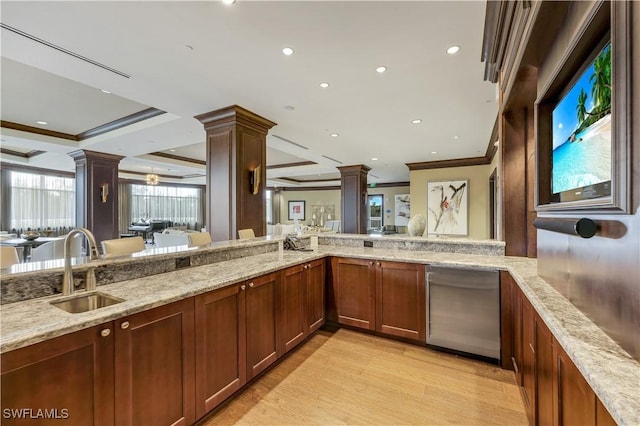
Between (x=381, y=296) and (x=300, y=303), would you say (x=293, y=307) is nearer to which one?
(x=300, y=303)

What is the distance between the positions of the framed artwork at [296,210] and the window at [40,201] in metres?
8.90

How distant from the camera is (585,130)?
1174 millimetres

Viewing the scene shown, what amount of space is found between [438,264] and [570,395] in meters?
1.57

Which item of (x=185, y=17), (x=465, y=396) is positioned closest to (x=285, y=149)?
(x=185, y=17)

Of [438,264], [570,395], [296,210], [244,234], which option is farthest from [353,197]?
[570,395]

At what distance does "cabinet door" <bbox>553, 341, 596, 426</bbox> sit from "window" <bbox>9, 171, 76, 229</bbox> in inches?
411

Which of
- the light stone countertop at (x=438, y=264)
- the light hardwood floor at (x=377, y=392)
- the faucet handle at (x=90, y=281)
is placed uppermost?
the faucet handle at (x=90, y=281)

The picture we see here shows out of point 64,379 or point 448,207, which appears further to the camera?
point 448,207

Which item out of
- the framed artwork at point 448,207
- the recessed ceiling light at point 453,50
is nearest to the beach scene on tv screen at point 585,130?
the recessed ceiling light at point 453,50

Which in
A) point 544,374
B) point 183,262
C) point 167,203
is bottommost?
point 544,374

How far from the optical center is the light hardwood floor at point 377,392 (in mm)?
1824

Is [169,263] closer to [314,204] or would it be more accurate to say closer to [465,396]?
[465,396]

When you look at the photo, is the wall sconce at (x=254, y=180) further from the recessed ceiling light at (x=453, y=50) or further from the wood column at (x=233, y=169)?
the recessed ceiling light at (x=453, y=50)

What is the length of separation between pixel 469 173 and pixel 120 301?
770cm
